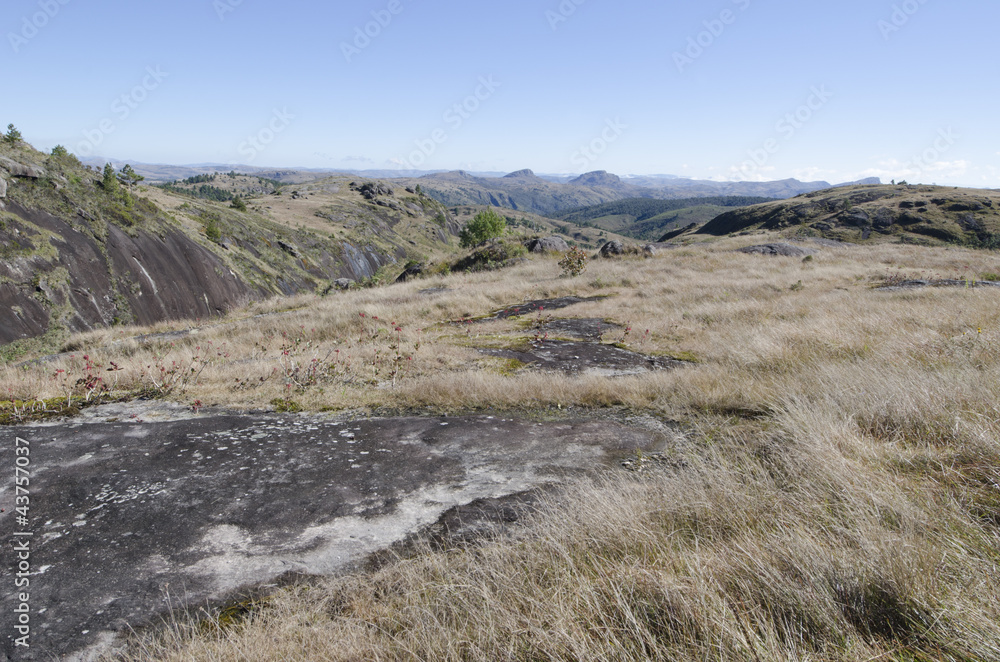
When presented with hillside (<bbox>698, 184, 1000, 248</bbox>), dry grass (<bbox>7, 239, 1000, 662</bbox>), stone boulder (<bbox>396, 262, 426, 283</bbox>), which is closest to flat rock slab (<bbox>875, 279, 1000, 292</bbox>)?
dry grass (<bbox>7, 239, 1000, 662</bbox>)

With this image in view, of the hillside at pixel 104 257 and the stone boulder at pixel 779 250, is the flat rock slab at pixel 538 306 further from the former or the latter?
the stone boulder at pixel 779 250

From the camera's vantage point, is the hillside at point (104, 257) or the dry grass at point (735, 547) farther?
the hillside at point (104, 257)

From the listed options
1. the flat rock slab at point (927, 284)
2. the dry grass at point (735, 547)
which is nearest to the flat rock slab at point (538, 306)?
the dry grass at point (735, 547)

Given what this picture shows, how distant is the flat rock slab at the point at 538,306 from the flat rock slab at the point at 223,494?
31.1 feet

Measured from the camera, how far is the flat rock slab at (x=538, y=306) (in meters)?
15.4

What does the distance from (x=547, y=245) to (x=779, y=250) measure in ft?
50.3

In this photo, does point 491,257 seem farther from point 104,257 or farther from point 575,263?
point 104,257

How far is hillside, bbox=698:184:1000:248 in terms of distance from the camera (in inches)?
2953

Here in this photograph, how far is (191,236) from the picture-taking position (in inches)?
1374

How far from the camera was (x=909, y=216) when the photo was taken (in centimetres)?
8275

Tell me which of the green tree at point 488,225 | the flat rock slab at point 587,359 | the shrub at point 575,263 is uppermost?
the green tree at point 488,225

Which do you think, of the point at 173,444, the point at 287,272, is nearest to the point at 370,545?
the point at 173,444

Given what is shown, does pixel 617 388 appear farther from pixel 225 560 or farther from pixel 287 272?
pixel 287 272

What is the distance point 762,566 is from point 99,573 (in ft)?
14.4
